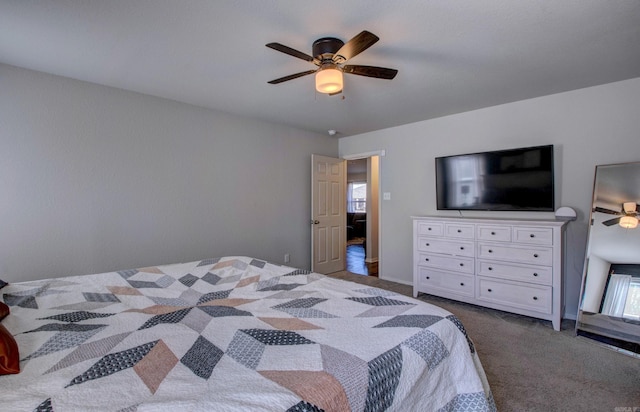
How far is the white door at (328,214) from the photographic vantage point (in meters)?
4.73

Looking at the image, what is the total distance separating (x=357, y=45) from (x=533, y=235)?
2582mm

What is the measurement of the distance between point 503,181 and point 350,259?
350cm

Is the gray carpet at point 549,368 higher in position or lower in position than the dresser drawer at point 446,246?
lower

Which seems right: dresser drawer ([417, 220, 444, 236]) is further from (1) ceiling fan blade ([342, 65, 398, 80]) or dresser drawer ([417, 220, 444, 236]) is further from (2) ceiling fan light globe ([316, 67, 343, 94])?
(2) ceiling fan light globe ([316, 67, 343, 94])

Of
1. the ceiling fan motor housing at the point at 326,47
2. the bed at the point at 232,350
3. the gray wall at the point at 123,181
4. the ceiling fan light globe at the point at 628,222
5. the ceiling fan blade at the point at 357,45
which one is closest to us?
the bed at the point at 232,350

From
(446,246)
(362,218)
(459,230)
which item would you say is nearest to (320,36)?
(459,230)

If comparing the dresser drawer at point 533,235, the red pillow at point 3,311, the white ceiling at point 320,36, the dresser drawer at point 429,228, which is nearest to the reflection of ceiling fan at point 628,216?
the dresser drawer at point 533,235

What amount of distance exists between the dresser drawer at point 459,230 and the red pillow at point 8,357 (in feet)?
11.9

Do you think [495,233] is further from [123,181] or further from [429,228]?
[123,181]

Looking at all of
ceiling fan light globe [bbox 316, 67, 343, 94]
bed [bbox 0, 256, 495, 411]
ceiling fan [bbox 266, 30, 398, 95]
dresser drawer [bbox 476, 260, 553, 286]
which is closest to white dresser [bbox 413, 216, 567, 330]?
dresser drawer [bbox 476, 260, 553, 286]

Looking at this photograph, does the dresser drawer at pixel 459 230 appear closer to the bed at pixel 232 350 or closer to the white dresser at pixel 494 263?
the white dresser at pixel 494 263

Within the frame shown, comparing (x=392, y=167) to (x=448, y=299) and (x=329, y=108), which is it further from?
(x=448, y=299)

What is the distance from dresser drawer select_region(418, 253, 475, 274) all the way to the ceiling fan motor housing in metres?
2.68

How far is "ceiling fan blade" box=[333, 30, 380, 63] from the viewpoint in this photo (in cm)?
166
